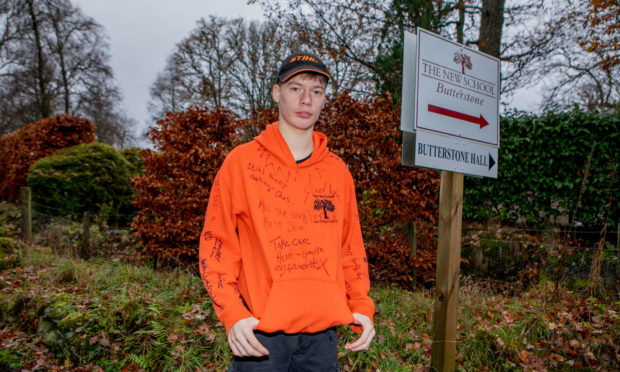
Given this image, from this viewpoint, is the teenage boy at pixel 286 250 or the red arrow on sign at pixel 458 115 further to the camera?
the red arrow on sign at pixel 458 115

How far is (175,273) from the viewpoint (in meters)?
5.41

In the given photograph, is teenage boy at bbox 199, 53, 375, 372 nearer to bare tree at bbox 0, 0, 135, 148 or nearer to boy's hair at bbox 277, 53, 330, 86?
boy's hair at bbox 277, 53, 330, 86

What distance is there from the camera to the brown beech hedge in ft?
18.0

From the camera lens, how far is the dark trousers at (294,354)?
1.45 metres

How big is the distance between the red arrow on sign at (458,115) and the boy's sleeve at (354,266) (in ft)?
4.66

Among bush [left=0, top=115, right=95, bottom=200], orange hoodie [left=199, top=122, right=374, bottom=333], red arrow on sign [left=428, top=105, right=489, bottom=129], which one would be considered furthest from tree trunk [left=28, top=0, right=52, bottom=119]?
orange hoodie [left=199, top=122, right=374, bottom=333]

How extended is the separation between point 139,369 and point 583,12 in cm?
1272

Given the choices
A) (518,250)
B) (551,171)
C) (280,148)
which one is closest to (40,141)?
(280,148)

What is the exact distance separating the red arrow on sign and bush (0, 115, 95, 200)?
35.0 ft

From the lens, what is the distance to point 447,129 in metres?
2.95

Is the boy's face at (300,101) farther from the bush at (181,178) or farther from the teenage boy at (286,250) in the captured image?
the bush at (181,178)

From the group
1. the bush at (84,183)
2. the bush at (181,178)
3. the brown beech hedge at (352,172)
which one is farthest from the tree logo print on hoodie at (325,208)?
the bush at (84,183)

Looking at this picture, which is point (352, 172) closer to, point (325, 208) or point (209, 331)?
point (209, 331)

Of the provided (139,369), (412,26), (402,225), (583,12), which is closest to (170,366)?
(139,369)
